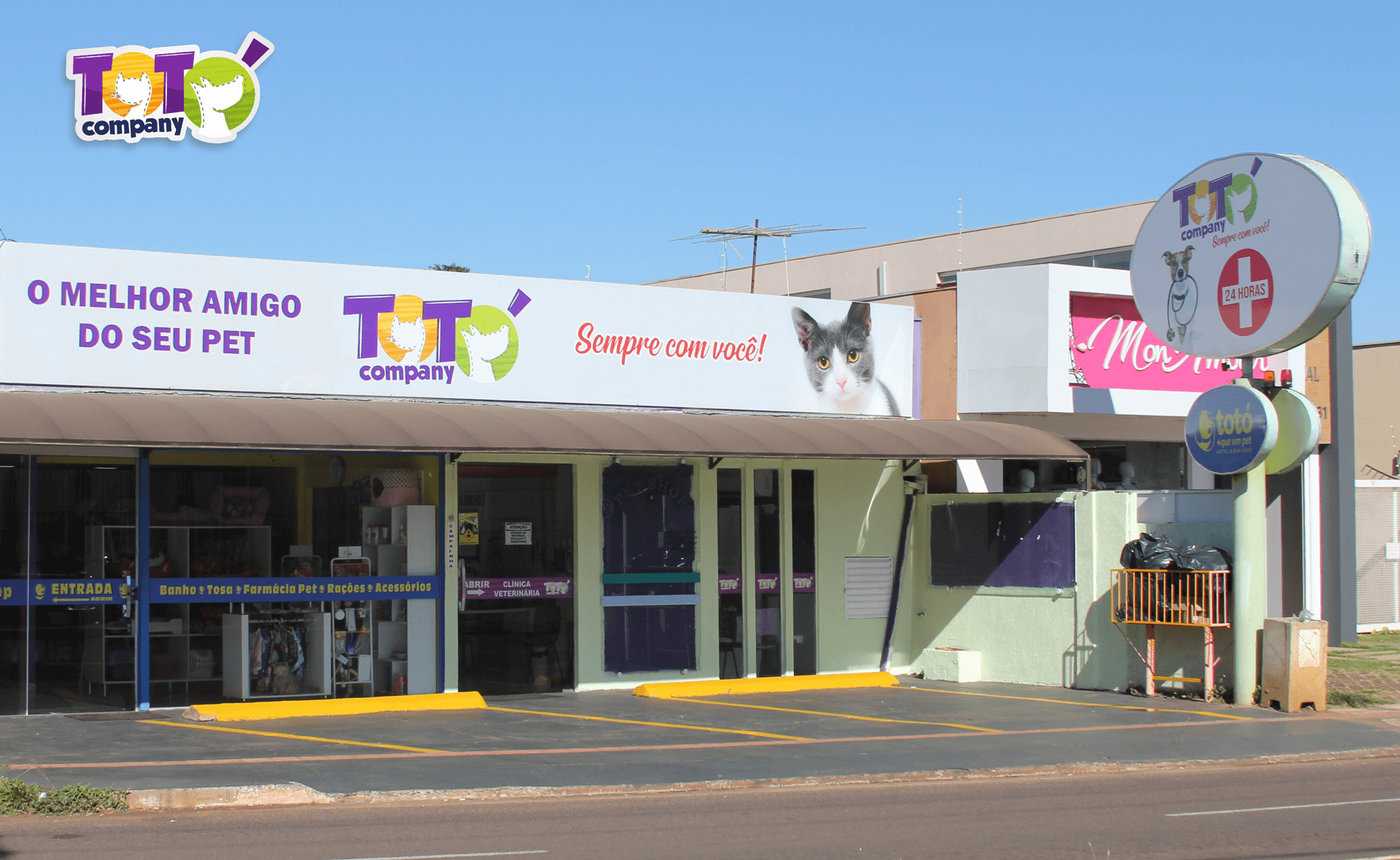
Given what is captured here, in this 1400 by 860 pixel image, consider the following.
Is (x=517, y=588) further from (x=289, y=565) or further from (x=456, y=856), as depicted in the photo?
(x=456, y=856)

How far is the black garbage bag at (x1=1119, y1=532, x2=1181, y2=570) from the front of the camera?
16.3 meters

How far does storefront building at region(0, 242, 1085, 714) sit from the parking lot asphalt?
3.30 feet

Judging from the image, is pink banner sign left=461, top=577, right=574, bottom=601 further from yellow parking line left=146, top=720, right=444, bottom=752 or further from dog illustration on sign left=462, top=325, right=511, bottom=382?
yellow parking line left=146, top=720, right=444, bottom=752

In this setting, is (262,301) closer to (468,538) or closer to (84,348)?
(84,348)

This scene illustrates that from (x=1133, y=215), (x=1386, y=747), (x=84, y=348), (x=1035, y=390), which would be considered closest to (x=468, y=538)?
(x=84, y=348)

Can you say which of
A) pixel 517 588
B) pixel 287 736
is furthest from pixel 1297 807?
pixel 517 588

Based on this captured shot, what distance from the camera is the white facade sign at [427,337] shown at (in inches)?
556

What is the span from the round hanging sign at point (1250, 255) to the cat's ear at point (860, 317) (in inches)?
142

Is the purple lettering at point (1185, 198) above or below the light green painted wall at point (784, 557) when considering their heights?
above

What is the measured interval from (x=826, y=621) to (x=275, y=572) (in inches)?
289

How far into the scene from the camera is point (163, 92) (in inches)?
656

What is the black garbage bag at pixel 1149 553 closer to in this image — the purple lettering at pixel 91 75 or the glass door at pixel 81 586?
the glass door at pixel 81 586

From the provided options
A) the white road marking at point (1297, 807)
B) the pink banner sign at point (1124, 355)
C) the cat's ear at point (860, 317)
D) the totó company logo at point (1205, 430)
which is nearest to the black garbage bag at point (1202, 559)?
the totó company logo at point (1205, 430)

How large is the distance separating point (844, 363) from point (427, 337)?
19.2ft
